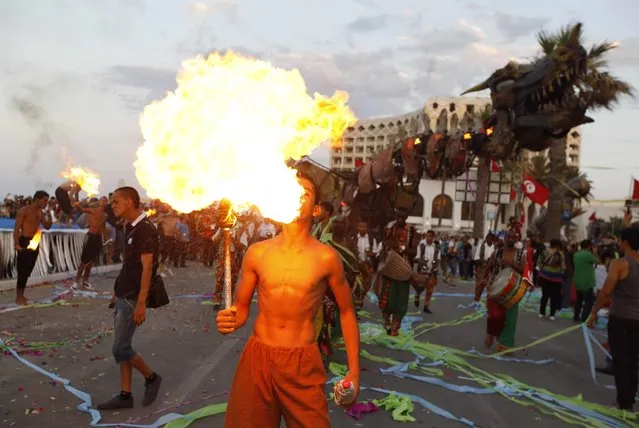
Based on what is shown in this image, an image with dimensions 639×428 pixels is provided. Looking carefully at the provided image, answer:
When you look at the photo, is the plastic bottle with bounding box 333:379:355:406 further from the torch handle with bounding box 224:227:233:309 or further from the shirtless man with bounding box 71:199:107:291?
the shirtless man with bounding box 71:199:107:291

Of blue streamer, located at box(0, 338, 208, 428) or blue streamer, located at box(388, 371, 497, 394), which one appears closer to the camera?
blue streamer, located at box(0, 338, 208, 428)

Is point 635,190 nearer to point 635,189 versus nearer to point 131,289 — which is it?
point 635,189

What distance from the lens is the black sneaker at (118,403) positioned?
17.6 feet

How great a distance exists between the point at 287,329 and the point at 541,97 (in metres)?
5.62

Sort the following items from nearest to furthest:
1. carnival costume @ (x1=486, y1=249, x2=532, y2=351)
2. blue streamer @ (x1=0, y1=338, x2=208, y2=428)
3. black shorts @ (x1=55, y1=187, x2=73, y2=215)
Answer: blue streamer @ (x1=0, y1=338, x2=208, y2=428) → carnival costume @ (x1=486, y1=249, x2=532, y2=351) → black shorts @ (x1=55, y1=187, x2=73, y2=215)

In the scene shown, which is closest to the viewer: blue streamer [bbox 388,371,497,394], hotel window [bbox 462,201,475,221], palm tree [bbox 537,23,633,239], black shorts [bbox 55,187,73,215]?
blue streamer [bbox 388,371,497,394]

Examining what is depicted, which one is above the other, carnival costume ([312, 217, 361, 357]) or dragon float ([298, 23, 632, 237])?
dragon float ([298, 23, 632, 237])

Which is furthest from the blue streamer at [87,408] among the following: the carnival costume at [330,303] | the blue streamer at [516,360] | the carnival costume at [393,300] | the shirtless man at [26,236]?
the blue streamer at [516,360]

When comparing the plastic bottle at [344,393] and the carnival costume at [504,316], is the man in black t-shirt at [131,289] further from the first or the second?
the carnival costume at [504,316]

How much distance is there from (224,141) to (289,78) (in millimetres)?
824

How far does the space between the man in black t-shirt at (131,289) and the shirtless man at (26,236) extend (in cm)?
628

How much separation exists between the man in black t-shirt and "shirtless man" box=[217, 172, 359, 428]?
214 cm

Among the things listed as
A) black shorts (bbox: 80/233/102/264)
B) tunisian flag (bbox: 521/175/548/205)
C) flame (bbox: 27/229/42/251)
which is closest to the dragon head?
flame (bbox: 27/229/42/251)

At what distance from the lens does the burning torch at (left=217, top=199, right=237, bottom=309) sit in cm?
318
